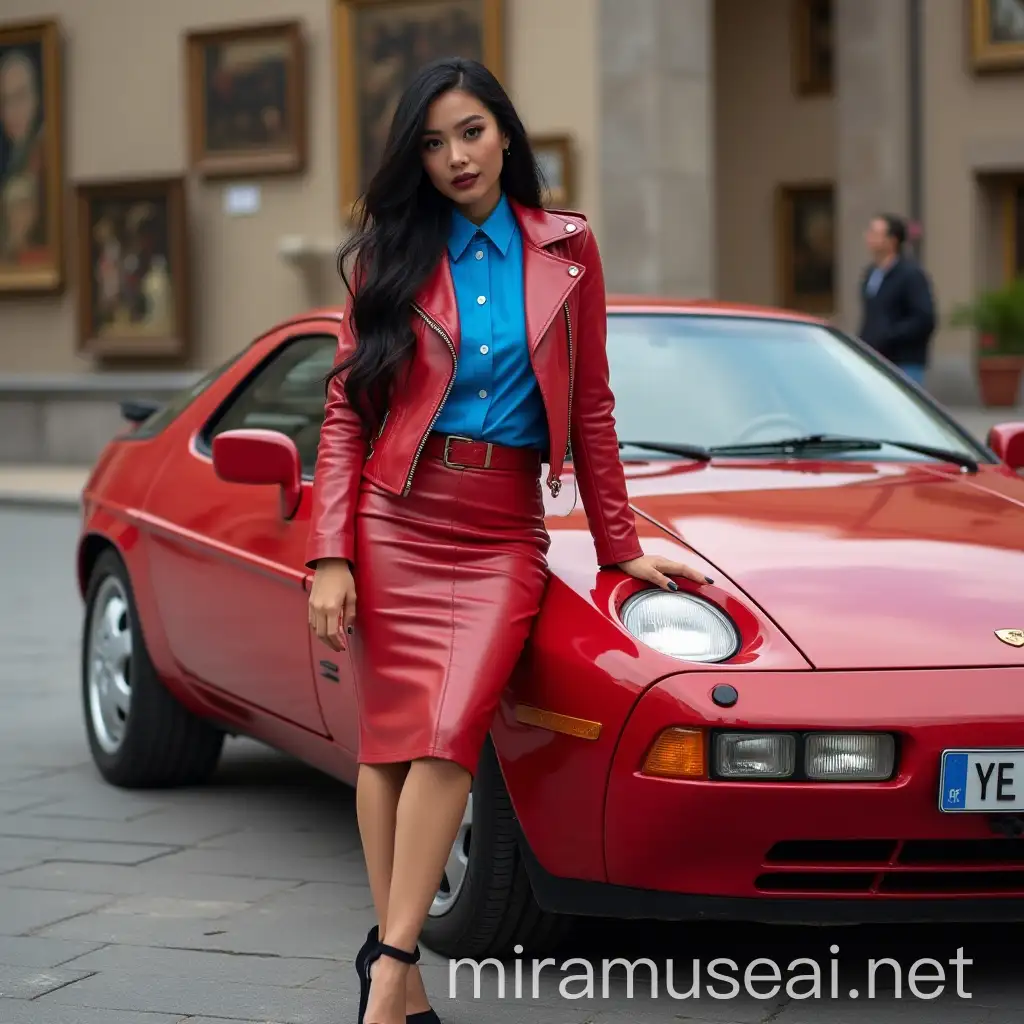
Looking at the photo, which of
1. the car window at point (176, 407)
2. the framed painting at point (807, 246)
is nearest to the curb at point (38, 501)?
the car window at point (176, 407)

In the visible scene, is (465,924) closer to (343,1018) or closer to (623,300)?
(343,1018)

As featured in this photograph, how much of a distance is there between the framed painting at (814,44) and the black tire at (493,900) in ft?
87.1

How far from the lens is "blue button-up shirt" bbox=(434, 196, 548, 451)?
11.0 ft

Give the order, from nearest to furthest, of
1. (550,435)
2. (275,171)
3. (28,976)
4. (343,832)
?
1. (550,435)
2. (28,976)
3. (343,832)
4. (275,171)

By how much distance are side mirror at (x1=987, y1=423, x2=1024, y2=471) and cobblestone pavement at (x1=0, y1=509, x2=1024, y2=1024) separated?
120 cm

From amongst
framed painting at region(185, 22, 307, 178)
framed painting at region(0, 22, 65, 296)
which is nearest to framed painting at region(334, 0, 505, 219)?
framed painting at region(185, 22, 307, 178)

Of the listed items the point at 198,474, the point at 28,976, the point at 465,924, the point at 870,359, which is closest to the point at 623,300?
A: the point at 870,359

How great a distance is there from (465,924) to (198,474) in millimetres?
1778

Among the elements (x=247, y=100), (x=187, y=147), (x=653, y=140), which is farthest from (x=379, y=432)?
(x=187, y=147)

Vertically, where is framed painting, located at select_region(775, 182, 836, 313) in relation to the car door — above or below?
above

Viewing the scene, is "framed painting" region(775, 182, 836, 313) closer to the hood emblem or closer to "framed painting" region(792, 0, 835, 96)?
"framed painting" region(792, 0, 835, 96)

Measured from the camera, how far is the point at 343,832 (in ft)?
16.1

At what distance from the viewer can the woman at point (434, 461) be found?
3234 millimetres

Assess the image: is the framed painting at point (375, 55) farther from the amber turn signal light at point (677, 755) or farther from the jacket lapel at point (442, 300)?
the amber turn signal light at point (677, 755)
